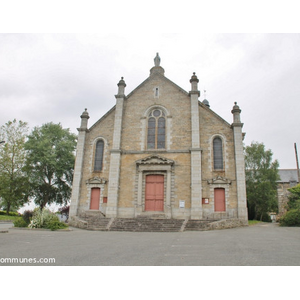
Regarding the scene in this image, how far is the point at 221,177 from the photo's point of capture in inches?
772

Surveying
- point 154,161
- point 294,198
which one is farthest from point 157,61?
point 294,198

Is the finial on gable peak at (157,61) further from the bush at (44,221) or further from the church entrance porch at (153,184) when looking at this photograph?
the bush at (44,221)

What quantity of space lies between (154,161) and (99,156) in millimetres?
5133

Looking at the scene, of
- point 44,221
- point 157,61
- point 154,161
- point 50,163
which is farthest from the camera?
point 50,163

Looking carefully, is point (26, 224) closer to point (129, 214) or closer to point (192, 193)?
point (129, 214)

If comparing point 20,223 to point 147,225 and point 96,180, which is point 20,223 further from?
point 147,225

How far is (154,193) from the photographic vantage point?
20.3 metres

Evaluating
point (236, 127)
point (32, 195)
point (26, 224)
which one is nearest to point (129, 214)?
point (26, 224)

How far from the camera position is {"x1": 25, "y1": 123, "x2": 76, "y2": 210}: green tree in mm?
29000


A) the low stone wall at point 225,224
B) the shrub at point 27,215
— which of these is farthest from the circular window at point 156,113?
the shrub at point 27,215

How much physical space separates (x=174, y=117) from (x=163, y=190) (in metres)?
6.24

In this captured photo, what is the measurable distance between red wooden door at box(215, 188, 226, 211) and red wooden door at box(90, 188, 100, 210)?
9.45m

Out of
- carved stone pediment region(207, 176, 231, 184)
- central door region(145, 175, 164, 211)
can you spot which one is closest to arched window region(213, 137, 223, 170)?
carved stone pediment region(207, 176, 231, 184)

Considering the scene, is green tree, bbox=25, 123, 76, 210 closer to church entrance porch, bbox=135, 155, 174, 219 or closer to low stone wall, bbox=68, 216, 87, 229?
low stone wall, bbox=68, 216, 87, 229
